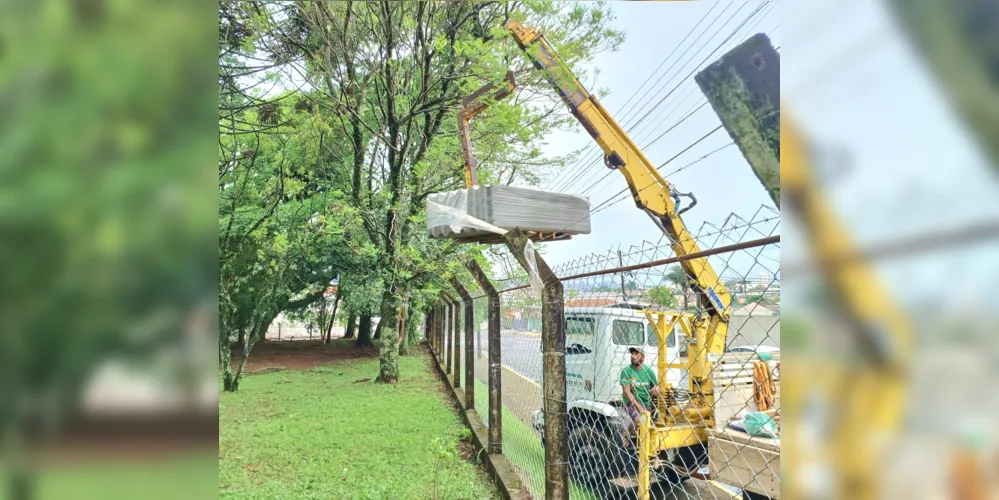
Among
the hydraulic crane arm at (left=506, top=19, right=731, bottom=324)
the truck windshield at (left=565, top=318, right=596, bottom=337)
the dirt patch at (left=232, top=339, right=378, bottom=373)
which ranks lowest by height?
the dirt patch at (left=232, top=339, right=378, bottom=373)

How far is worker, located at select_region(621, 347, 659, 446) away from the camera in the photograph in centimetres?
401

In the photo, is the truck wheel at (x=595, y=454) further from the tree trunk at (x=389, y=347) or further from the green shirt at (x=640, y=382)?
the tree trunk at (x=389, y=347)

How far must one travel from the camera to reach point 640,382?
14.1 ft

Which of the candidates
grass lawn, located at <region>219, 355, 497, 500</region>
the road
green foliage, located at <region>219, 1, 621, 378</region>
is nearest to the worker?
the road

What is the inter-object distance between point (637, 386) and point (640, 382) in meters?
0.11

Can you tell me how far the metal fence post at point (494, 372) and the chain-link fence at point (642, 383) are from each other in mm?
13

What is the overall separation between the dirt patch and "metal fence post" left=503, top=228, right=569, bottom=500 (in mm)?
13438

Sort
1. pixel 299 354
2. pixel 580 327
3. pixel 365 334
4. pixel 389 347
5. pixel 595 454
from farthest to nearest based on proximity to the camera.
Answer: pixel 365 334 → pixel 299 354 → pixel 389 347 → pixel 580 327 → pixel 595 454

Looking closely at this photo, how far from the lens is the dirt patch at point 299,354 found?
1585 cm

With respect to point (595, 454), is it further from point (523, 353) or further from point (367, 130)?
point (367, 130)
